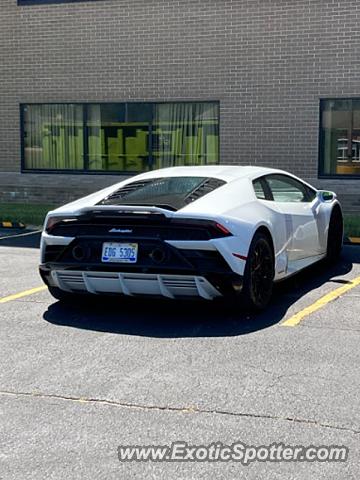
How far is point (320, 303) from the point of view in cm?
682

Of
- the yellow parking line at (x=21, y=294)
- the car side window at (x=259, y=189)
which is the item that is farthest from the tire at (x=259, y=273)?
Answer: the yellow parking line at (x=21, y=294)

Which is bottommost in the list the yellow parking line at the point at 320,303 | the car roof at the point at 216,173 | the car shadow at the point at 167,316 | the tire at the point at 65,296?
the car shadow at the point at 167,316

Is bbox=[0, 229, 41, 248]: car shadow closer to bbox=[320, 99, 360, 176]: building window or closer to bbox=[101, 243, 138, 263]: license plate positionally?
bbox=[101, 243, 138, 263]: license plate

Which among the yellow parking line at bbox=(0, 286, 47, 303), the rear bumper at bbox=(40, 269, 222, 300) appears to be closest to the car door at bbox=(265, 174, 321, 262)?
the rear bumper at bbox=(40, 269, 222, 300)

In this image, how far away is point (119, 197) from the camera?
6.73 metres

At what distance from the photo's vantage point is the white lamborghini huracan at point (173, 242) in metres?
5.94

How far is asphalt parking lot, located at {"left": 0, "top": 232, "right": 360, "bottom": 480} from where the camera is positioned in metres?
3.57

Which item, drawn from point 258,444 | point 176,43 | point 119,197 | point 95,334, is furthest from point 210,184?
point 176,43

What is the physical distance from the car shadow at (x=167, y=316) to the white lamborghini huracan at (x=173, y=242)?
0.62 feet

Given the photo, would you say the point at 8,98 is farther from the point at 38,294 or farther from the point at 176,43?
the point at 38,294

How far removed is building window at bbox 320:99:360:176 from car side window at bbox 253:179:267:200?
6458 millimetres

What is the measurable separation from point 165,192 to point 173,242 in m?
0.93

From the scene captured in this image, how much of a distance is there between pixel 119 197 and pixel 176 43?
8075mm

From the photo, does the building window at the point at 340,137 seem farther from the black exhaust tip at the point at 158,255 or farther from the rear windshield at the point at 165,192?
the black exhaust tip at the point at 158,255
